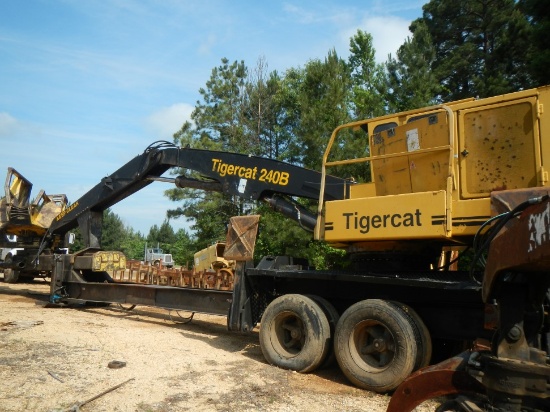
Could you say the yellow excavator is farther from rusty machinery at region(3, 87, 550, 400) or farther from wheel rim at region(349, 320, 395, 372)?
wheel rim at region(349, 320, 395, 372)

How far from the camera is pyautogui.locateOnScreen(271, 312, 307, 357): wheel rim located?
6984 mm

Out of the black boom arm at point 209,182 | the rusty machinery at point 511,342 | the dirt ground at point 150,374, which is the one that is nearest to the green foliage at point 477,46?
the black boom arm at point 209,182

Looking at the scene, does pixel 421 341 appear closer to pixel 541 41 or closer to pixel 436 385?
pixel 436 385

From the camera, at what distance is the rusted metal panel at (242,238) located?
798 cm

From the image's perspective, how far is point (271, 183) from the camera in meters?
8.39

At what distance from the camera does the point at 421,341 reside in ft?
18.9

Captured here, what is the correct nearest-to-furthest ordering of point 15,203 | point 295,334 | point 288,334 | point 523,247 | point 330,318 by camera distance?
point 523,247, point 330,318, point 295,334, point 288,334, point 15,203

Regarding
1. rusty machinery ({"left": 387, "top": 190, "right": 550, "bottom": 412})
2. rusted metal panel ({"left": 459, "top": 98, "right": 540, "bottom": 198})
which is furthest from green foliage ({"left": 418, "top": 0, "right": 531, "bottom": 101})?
rusty machinery ({"left": 387, "top": 190, "right": 550, "bottom": 412})

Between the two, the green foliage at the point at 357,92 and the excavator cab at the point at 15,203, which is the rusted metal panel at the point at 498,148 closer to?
the green foliage at the point at 357,92

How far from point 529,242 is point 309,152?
17.4 meters

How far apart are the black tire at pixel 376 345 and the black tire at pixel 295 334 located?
0.32 meters

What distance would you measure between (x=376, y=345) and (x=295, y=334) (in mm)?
1338

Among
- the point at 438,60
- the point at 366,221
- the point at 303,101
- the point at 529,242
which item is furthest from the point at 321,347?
the point at 438,60

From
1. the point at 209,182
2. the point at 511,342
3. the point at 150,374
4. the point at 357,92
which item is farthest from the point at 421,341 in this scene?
the point at 357,92
